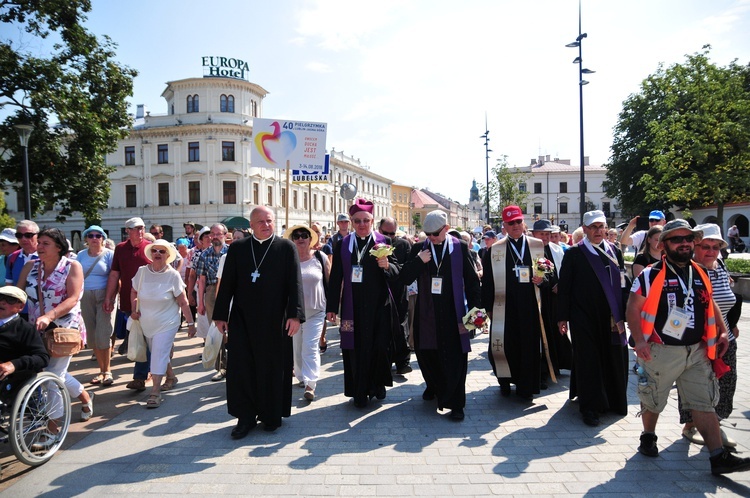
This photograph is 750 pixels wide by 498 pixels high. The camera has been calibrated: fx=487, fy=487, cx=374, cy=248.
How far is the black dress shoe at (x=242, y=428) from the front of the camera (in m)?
4.50

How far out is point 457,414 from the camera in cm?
493

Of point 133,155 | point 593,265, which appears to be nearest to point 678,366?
point 593,265

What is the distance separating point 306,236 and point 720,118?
21920mm

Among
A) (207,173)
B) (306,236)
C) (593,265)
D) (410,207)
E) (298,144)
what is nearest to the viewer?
(593,265)

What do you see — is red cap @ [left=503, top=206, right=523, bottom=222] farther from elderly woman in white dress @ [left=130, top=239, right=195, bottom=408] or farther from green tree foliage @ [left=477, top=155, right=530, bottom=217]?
green tree foliage @ [left=477, top=155, right=530, bottom=217]

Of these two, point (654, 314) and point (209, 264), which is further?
point (209, 264)

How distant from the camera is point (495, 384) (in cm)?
630

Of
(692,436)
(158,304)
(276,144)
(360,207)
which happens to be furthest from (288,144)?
(692,436)

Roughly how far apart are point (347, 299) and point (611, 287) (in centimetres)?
274

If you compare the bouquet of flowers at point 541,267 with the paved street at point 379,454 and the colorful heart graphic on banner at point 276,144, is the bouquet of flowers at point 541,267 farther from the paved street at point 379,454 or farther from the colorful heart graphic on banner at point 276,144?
the colorful heart graphic on banner at point 276,144

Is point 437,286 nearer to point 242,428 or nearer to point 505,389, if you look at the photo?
point 505,389

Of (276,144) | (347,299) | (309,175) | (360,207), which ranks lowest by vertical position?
(347,299)

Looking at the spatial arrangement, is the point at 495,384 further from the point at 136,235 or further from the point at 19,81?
the point at 19,81

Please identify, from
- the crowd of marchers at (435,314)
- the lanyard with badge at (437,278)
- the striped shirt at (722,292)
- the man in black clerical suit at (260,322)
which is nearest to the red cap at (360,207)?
the crowd of marchers at (435,314)
